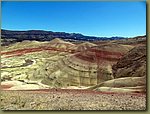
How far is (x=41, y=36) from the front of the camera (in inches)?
169

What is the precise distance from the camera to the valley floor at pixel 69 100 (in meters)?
4.23

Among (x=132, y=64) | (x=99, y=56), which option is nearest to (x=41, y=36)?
(x=99, y=56)

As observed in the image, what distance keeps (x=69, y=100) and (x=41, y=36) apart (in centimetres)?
69

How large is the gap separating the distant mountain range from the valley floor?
20.4 inches

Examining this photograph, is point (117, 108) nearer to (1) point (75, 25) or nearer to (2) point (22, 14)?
(1) point (75, 25)

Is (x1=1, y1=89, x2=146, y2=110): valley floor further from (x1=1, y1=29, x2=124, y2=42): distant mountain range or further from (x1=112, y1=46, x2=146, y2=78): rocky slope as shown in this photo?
(x1=1, y1=29, x2=124, y2=42): distant mountain range

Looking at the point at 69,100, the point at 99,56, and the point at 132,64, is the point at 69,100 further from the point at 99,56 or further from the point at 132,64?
the point at 132,64

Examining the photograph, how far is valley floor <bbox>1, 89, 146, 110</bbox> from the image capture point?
4.23 meters

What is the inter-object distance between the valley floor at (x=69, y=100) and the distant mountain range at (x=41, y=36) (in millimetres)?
519

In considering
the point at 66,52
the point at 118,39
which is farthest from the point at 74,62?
the point at 118,39

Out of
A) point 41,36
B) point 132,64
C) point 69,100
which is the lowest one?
point 69,100

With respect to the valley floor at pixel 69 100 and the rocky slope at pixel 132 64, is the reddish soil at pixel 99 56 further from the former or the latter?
the valley floor at pixel 69 100

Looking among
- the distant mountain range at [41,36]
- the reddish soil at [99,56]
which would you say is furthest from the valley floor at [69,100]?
the distant mountain range at [41,36]

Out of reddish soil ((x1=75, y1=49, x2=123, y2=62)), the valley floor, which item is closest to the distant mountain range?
reddish soil ((x1=75, y1=49, x2=123, y2=62))
